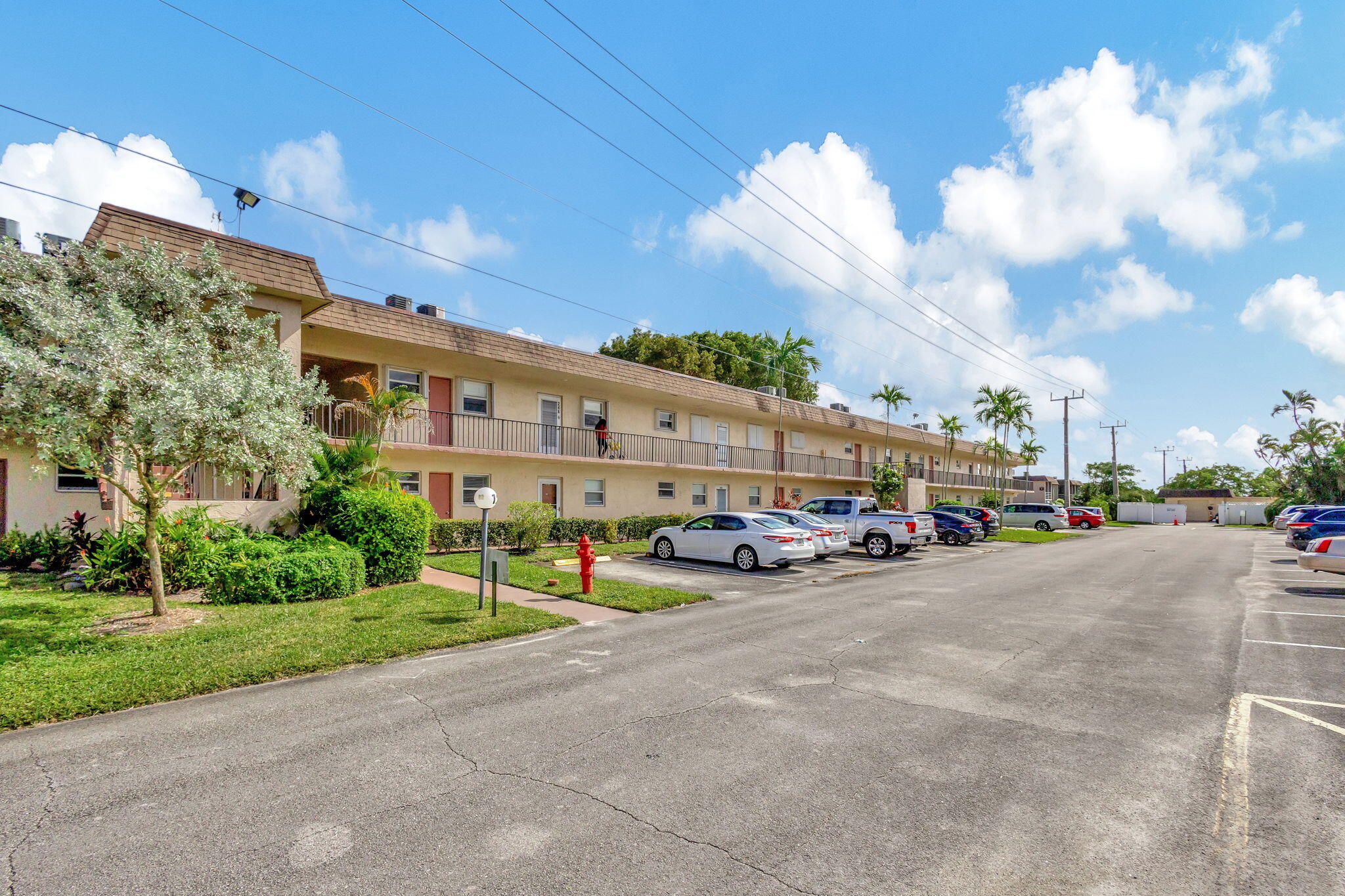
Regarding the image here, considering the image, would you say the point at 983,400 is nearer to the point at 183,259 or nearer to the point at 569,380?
the point at 569,380

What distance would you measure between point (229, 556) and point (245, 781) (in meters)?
7.50

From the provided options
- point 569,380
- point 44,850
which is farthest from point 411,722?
point 569,380

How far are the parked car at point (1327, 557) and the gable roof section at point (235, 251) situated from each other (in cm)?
2176

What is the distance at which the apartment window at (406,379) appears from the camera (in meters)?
19.8

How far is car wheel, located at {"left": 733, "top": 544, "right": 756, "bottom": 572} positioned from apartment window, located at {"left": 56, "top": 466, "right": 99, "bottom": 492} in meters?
14.1

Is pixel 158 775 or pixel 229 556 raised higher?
pixel 229 556

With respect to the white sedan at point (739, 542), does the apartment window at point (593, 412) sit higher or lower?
higher

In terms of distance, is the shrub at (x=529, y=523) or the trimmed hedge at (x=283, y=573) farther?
the shrub at (x=529, y=523)

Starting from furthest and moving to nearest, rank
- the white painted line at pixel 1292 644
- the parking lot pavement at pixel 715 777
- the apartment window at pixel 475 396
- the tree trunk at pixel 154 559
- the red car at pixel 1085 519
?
the red car at pixel 1085 519, the apartment window at pixel 475 396, the tree trunk at pixel 154 559, the white painted line at pixel 1292 644, the parking lot pavement at pixel 715 777

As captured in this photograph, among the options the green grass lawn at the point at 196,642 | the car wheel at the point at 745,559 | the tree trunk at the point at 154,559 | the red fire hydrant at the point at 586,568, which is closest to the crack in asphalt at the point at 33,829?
the green grass lawn at the point at 196,642

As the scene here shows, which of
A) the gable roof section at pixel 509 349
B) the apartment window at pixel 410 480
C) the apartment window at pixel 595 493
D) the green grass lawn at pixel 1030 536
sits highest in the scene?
the gable roof section at pixel 509 349

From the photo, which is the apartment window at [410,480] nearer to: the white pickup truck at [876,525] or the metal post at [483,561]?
the metal post at [483,561]

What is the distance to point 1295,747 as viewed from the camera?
515cm

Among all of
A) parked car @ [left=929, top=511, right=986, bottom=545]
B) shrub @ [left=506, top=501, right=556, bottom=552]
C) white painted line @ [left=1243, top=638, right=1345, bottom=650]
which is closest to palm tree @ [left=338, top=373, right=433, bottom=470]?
shrub @ [left=506, top=501, right=556, bottom=552]
